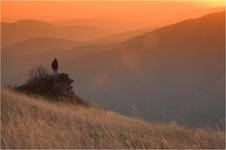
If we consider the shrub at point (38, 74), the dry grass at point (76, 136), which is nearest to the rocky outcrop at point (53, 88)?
the shrub at point (38, 74)

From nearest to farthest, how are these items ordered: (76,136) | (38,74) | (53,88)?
(76,136)
(53,88)
(38,74)

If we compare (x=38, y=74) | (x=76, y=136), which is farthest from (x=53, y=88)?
(x=76, y=136)

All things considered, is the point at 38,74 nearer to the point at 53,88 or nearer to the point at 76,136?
the point at 53,88

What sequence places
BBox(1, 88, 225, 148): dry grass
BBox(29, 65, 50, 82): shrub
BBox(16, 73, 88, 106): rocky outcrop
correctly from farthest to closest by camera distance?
BBox(29, 65, 50, 82): shrub
BBox(16, 73, 88, 106): rocky outcrop
BBox(1, 88, 225, 148): dry grass

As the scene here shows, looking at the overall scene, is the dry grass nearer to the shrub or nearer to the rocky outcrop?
the rocky outcrop

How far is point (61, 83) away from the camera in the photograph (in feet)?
88.6

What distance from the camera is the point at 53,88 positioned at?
2617cm

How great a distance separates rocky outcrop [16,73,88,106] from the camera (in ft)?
82.9

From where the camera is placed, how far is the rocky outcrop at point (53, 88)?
2528 cm

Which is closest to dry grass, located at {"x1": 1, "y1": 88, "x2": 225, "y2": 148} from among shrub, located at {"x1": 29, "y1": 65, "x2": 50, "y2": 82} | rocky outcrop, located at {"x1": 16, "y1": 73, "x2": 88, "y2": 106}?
rocky outcrop, located at {"x1": 16, "y1": 73, "x2": 88, "y2": 106}

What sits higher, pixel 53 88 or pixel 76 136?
pixel 53 88

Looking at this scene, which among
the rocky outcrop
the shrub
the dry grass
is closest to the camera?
the dry grass

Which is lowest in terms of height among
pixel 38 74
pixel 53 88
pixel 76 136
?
pixel 76 136

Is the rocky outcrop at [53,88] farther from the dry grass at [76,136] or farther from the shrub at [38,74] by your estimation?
the dry grass at [76,136]
